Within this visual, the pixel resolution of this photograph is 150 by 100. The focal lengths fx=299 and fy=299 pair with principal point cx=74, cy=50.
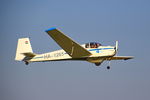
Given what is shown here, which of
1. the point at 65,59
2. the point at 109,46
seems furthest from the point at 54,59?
the point at 109,46

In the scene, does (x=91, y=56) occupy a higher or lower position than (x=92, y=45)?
lower

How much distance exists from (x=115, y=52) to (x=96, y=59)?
2037mm

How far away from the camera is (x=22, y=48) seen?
3275 centimetres

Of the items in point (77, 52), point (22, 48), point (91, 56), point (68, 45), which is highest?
point (22, 48)

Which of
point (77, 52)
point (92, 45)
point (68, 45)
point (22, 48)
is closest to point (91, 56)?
point (92, 45)

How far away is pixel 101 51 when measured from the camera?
2688 cm

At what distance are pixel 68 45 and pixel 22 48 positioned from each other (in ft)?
26.3

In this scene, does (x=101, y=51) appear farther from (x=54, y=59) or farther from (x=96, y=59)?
(x=54, y=59)

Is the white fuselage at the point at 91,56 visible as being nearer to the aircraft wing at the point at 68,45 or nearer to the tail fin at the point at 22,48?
the aircraft wing at the point at 68,45

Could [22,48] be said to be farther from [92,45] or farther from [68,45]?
[92,45]

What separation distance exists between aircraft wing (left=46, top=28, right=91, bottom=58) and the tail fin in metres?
6.79

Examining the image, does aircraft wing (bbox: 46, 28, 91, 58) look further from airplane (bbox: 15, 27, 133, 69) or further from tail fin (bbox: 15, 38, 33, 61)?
tail fin (bbox: 15, 38, 33, 61)
